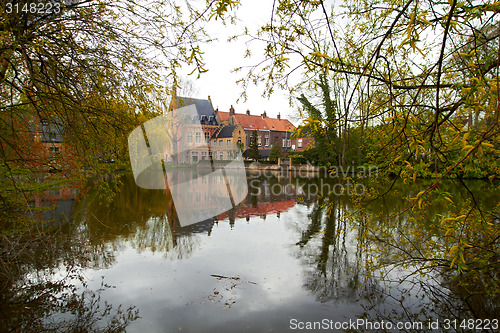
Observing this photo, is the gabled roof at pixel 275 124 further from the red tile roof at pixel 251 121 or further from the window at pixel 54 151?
the window at pixel 54 151

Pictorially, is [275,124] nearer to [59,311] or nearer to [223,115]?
[223,115]

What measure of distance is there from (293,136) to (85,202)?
13.5 m

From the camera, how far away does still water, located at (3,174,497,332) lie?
14.8 ft

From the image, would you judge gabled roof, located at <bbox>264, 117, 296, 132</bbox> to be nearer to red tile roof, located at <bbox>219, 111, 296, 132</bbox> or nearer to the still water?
red tile roof, located at <bbox>219, 111, 296, 132</bbox>

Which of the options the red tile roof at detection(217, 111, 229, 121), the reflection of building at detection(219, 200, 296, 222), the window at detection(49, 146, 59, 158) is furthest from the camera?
the red tile roof at detection(217, 111, 229, 121)

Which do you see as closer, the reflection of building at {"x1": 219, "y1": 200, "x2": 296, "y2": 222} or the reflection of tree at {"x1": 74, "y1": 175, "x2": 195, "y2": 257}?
the reflection of tree at {"x1": 74, "y1": 175, "x2": 195, "y2": 257}

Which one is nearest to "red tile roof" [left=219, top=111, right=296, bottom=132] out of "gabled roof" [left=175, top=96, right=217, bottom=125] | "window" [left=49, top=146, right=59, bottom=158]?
"gabled roof" [left=175, top=96, right=217, bottom=125]

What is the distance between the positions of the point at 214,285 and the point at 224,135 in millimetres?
48540

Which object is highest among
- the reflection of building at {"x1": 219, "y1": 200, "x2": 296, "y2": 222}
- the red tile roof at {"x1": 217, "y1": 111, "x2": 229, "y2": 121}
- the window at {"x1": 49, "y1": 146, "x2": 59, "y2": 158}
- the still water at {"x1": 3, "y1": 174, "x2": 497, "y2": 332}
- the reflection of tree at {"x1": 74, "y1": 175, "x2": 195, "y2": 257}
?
the red tile roof at {"x1": 217, "y1": 111, "x2": 229, "y2": 121}

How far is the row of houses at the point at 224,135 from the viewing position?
5200 cm

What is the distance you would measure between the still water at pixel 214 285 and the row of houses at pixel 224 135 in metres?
40.7

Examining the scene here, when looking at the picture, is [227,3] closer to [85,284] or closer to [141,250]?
[85,284]

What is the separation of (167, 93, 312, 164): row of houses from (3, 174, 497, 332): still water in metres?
40.7

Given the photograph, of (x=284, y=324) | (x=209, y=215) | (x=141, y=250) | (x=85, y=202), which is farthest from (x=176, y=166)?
(x=284, y=324)
